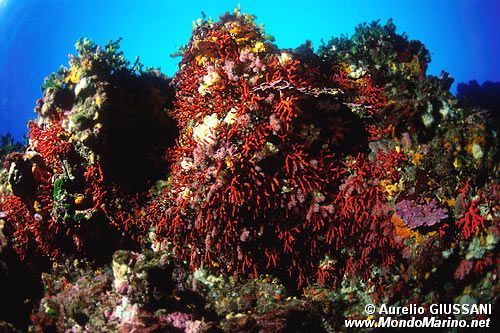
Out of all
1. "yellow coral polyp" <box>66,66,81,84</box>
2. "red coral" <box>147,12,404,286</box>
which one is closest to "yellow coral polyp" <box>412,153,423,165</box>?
"red coral" <box>147,12,404,286</box>

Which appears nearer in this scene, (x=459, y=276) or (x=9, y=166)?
(x=459, y=276)

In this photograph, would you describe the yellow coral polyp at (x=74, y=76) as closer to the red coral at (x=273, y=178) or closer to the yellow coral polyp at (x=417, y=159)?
the red coral at (x=273, y=178)

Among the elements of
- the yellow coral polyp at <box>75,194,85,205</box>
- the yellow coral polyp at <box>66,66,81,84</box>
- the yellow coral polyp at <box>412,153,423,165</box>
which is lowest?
the yellow coral polyp at <box>75,194,85,205</box>

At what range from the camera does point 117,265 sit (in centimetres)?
586

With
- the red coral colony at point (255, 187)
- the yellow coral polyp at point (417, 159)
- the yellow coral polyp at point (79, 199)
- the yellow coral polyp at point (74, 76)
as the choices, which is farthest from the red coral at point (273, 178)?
the yellow coral polyp at point (74, 76)

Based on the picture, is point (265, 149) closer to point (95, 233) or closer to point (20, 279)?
point (95, 233)

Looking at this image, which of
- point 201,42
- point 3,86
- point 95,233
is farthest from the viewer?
point 3,86

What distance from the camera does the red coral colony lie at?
466 centimetres

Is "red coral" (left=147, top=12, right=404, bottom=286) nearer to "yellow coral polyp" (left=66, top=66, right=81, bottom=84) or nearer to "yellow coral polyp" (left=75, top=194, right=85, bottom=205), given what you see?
"yellow coral polyp" (left=75, top=194, right=85, bottom=205)

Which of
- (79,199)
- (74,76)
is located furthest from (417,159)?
(74,76)

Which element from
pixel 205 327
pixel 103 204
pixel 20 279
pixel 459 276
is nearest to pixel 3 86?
pixel 20 279

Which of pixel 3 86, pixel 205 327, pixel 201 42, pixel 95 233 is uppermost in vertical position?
pixel 3 86

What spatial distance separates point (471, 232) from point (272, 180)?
299 centimetres

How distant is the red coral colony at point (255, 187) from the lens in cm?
466
